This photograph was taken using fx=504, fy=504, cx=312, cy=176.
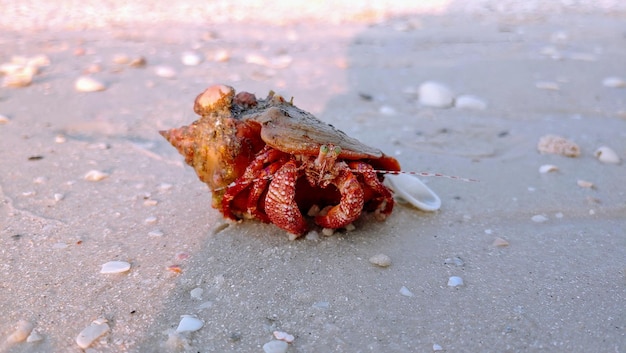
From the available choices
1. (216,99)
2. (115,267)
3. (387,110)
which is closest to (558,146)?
(387,110)

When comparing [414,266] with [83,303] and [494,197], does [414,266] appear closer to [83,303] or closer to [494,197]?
[494,197]

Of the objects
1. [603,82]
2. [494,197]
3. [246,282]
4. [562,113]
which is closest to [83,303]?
[246,282]

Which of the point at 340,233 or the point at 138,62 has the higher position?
the point at 138,62

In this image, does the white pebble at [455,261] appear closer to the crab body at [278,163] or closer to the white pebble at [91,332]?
the crab body at [278,163]

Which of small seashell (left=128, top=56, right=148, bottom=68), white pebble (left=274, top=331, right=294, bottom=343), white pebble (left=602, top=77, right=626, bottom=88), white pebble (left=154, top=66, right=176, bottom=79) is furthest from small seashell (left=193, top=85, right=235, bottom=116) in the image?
white pebble (left=602, top=77, right=626, bottom=88)

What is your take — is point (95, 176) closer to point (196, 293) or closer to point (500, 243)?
point (196, 293)

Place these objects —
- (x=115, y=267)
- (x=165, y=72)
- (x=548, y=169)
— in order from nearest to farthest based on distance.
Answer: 1. (x=115, y=267)
2. (x=548, y=169)
3. (x=165, y=72)

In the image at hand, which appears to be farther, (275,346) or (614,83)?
(614,83)
